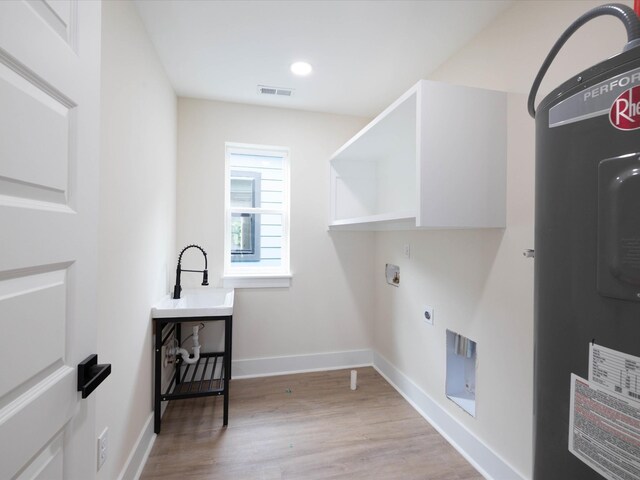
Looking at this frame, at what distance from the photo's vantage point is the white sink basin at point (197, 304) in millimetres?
2012

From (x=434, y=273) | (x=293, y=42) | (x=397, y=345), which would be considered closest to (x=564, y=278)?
(x=434, y=273)

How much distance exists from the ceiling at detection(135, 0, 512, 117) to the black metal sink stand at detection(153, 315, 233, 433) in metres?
1.81

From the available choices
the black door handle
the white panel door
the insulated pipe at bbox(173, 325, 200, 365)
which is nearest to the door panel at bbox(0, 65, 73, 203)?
the white panel door

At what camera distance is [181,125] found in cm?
271

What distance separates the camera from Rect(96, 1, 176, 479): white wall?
4.26 ft

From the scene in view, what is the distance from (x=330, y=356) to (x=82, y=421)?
2475 mm

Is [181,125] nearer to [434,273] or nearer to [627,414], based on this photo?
[434,273]

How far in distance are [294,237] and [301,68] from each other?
1.46 m

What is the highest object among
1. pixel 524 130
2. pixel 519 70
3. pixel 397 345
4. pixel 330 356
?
pixel 519 70

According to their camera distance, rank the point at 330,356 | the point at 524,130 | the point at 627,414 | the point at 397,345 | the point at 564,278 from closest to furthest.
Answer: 1. the point at 627,414
2. the point at 564,278
3. the point at 524,130
4. the point at 397,345
5. the point at 330,356

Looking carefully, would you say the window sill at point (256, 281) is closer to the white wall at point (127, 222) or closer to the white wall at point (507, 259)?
the white wall at point (127, 222)

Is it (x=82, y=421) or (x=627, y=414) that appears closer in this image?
(x=627, y=414)

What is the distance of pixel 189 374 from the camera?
270cm

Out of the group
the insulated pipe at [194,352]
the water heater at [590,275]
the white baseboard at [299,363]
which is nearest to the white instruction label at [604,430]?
the water heater at [590,275]
